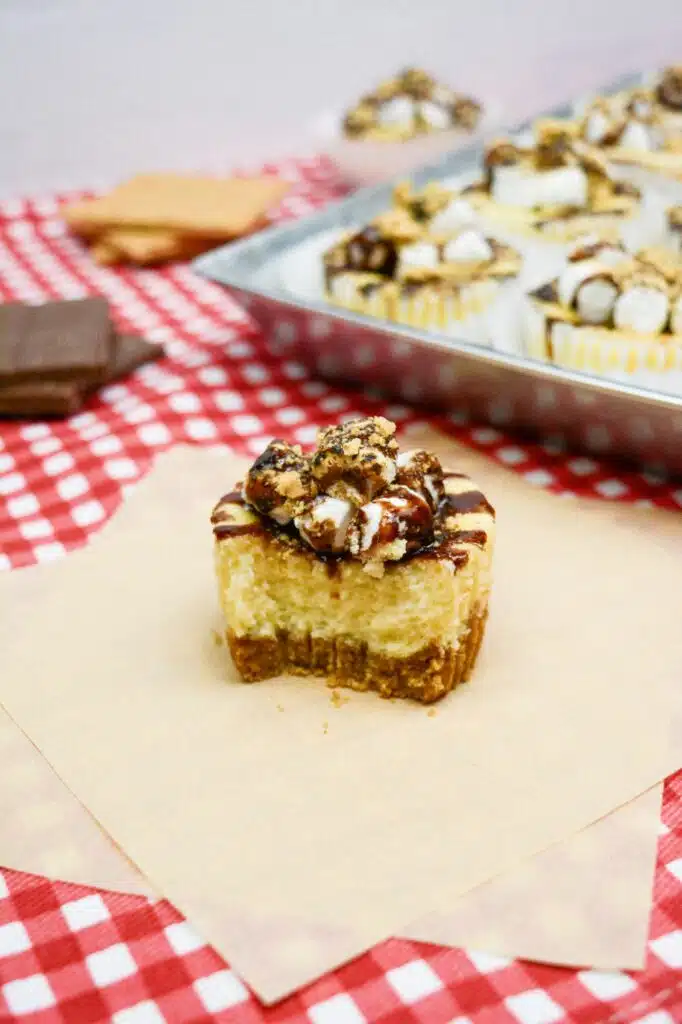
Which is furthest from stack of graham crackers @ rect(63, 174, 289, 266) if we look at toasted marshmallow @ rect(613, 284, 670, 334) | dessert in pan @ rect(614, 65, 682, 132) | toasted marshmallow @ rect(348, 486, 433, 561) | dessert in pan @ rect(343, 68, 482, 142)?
toasted marshmallow @ rect(348, 486, 433, 561)

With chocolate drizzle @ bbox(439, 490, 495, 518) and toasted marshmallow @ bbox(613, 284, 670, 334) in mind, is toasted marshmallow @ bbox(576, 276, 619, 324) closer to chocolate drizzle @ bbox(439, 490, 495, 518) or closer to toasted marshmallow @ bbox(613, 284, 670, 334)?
toasted marshmallow @ bbox(613, 284, 670, 334)

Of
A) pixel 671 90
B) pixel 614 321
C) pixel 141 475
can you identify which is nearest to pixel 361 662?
pixel 141 475

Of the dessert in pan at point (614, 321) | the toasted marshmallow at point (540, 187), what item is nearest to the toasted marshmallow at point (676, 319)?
the dessert in pan at point (614, 321)

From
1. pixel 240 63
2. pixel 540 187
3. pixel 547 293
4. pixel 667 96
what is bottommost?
pixel 547 293

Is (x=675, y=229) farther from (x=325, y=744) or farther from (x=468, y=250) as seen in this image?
(x=325, y=744)

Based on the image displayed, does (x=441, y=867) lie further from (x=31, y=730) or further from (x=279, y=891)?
(x=31, y=730)

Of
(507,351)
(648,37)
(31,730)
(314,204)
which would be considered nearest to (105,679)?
(31,730)
